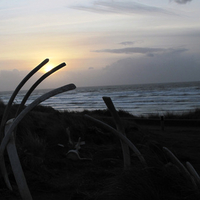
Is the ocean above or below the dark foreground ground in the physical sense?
below

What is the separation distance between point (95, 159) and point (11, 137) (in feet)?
8.46

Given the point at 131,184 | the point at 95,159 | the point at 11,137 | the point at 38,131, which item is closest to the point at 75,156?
the point at 95,159

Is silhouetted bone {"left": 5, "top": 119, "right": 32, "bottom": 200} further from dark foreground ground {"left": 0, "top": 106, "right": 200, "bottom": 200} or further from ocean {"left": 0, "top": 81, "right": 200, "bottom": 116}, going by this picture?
ocean {"left": 0, "top": 81, "right": 200, "bottom": 116}

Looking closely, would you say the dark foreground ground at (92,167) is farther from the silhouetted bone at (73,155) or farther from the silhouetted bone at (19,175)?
the silhouetted bone at (19,175)

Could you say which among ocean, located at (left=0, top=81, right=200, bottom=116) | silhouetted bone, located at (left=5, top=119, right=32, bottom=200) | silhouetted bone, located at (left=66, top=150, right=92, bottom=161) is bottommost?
ocean, located at (left=0, top=81, right=200, bottom=116)

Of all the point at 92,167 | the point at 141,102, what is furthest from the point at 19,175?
the point at 141,102

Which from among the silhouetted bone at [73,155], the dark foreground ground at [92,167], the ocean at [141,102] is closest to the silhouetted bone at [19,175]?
the dark foreground ground at [92,167]

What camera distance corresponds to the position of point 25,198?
9.92 feet

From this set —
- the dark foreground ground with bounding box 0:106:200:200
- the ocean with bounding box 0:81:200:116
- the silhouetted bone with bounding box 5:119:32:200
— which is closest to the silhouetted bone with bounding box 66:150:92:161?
the dark foreground ground with bounding box 0:106:200:200

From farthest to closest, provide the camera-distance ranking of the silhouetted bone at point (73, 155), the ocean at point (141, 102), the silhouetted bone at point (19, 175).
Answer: the ocean at point (141, 102) < the silhouetted bone at point (73, 155) < the silhouetted bone at point (19, 175)

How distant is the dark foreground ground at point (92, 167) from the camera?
281 centimetres

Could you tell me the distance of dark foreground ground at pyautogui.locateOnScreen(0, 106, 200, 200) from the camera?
2.81 metres

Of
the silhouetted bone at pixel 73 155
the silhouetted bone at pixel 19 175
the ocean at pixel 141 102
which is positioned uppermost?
the silhouetted bone at pixel 19 175

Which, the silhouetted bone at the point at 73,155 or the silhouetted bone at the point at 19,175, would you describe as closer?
the silhouetted bone at the point at 19,175
